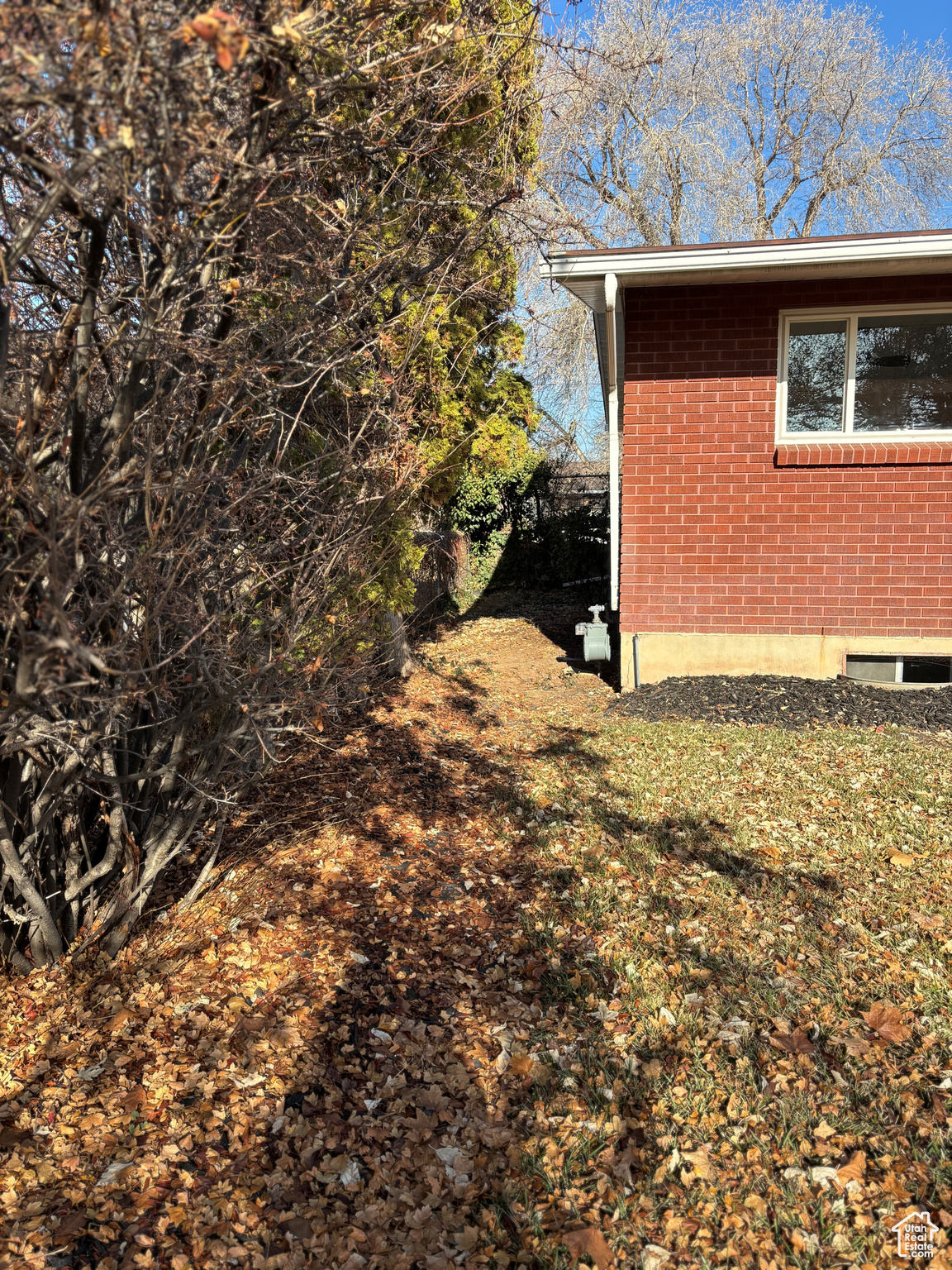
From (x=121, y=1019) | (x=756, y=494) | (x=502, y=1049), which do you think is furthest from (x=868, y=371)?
(x=121, y=1019)

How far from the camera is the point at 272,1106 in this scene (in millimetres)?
2791

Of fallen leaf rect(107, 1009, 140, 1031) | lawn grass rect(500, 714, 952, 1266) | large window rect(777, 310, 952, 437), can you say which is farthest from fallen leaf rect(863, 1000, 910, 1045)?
large window rect(777, 310, 952, 437)

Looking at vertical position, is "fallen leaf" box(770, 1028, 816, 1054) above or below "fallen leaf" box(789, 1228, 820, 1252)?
above

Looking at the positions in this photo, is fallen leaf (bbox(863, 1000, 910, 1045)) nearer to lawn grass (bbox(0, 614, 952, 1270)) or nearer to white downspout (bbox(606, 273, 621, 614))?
lawn grass (bbox(0, 614, 952, 1270))

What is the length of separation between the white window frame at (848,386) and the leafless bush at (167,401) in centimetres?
446

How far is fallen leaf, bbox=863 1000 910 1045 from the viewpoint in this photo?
10.1 feet

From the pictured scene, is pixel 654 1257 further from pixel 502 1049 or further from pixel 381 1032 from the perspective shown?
pixel 381 1032

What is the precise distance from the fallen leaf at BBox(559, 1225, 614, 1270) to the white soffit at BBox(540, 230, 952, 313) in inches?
252

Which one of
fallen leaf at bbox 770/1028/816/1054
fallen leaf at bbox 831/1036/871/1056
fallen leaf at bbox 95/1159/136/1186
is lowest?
fallen leaf at bbox 770/1028/816/1054

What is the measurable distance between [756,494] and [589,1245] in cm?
643

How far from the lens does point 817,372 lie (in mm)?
7449

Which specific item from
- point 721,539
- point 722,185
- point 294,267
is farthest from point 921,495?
point 722,185

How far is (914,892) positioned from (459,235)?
4108 millimetres

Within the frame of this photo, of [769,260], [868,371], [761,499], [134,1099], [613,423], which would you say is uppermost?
[769,260]
